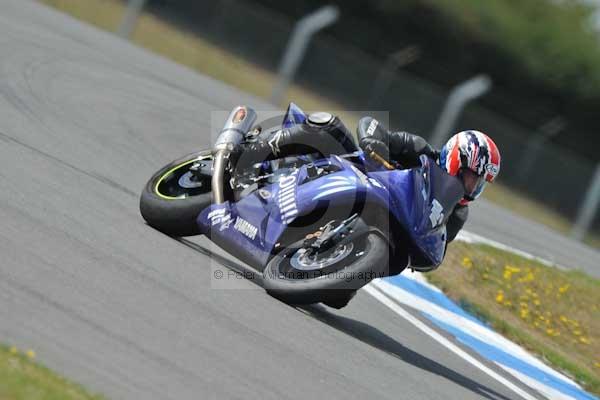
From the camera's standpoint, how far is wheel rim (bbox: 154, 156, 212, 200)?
806 cm

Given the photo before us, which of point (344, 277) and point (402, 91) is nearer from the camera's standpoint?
point (344, 277)

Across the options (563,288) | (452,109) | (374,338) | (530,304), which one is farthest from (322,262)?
(452,109)

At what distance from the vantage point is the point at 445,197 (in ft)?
24.5

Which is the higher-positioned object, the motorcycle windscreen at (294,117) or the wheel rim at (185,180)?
the motorcycle windscreen at (294,117)

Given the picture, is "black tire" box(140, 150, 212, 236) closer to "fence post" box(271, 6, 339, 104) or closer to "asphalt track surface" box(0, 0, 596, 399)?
"asphalt track surface" box(0, 0, 596, 399)

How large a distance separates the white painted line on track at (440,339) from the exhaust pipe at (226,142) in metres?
2.03

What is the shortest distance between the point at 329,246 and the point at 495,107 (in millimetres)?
18566

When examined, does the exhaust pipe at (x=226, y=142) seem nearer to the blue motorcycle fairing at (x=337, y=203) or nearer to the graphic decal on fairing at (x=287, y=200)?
the blue motorcycle fairing at (x=337, y=203)

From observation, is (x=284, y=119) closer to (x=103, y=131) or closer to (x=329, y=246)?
(x=329, y=246)

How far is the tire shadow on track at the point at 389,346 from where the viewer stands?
7.55m

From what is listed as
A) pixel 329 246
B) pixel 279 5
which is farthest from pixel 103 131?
pixel 279 5

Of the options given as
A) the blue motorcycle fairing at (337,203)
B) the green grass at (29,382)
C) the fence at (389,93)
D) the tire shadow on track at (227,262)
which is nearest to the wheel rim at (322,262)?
the blue motorcycle fairing at (337,203)

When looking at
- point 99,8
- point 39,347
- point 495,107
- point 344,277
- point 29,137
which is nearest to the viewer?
point 39,347

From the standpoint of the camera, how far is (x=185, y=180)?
320 inches
